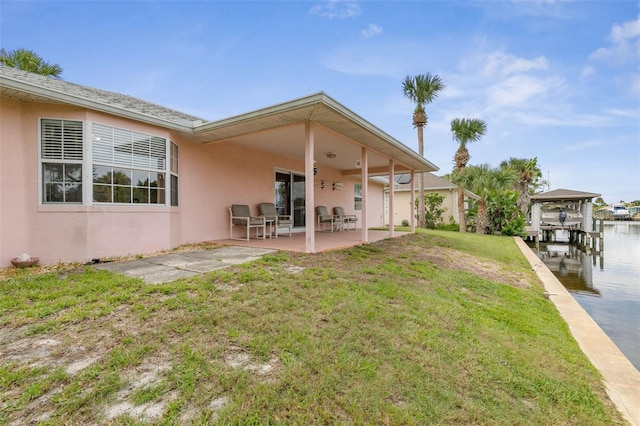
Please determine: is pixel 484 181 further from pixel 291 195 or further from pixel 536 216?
pixel 291 195

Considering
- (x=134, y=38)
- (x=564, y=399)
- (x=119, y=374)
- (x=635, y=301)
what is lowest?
(x=635, y=301)

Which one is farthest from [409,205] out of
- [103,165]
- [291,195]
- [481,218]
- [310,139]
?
[103,165]

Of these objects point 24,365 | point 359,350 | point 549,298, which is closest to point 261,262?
point 359,350

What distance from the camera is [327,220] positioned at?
11516 millimetres

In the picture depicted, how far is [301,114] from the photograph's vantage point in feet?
17.7

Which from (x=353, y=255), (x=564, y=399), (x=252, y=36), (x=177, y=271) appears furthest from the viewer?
(x=252, y=36)

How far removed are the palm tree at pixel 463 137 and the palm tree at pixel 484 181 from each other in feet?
1.80

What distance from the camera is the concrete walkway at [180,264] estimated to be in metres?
4.28

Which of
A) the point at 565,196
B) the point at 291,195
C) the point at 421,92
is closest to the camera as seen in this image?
the point at 291,195

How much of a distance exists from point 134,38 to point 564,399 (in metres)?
14.3

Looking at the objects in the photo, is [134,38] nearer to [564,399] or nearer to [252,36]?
[252,36]

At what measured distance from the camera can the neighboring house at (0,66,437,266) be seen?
15.6 ft

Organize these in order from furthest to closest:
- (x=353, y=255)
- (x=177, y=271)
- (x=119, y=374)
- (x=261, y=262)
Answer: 1. (x=353, y=255)
2. (x=261, y=262)
3. (x=177, y=271)
4. (x=119, y=374)

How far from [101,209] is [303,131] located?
4.42 metres
